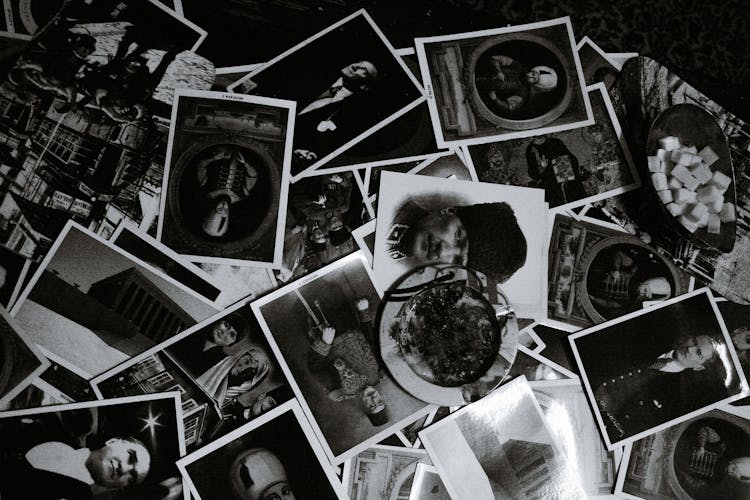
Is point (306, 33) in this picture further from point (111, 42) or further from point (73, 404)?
point (73, 404)

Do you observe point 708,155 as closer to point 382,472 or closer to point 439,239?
point 439,239

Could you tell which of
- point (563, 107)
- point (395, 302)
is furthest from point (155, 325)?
point (563, 107)

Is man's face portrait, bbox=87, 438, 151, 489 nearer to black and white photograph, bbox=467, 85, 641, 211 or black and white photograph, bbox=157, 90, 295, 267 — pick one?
black and white photograph, bbox=157, 90, 295, 267

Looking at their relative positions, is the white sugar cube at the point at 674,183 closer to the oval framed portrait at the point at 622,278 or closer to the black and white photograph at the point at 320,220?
the oval framed portrait at the point at 622,278

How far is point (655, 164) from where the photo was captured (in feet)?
2.52

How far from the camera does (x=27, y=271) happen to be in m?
0.73

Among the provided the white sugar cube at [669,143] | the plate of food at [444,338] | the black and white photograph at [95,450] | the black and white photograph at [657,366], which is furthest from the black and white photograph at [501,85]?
the black and white photograph at [95,450]

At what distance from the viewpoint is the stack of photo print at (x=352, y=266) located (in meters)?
0.74

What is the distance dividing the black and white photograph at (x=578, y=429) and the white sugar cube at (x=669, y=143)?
39 cm

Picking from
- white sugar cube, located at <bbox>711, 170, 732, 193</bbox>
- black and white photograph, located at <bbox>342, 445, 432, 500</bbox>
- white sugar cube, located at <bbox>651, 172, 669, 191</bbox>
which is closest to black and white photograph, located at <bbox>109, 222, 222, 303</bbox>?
black and white photograph, located at <bbox>342, 445, 432, 500</bbox>

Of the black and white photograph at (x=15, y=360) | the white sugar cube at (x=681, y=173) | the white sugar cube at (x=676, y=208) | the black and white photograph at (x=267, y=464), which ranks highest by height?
the black and white photograph at (x=15, y=360)

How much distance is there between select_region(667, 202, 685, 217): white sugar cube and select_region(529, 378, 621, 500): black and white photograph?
298 millimetres

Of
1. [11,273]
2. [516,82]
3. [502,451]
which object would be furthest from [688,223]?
[11,273]

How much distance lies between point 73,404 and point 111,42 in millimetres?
545
